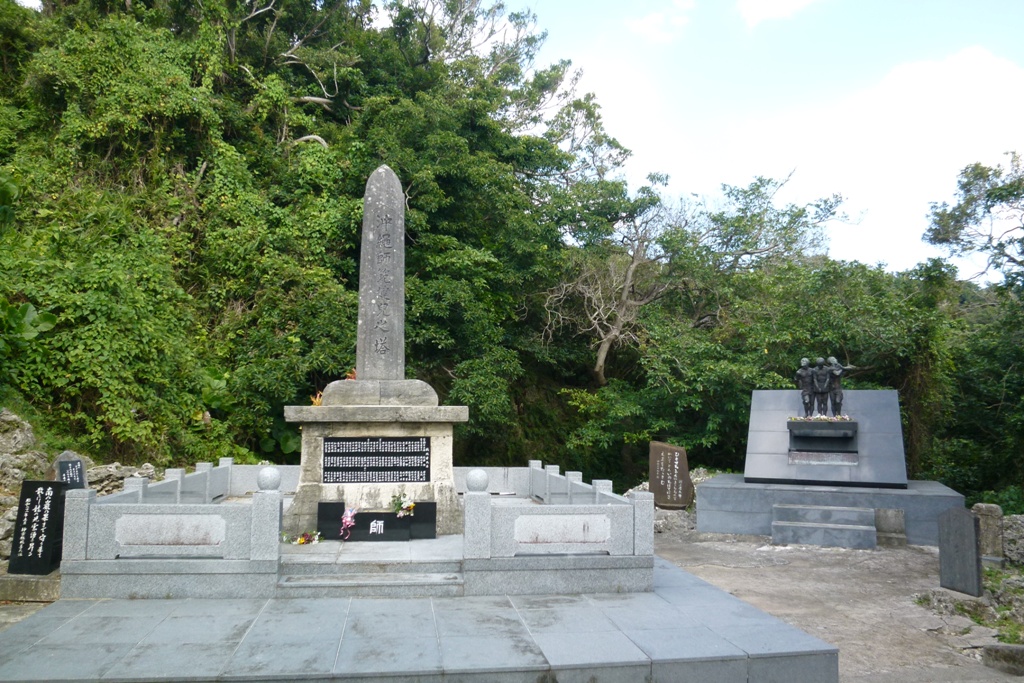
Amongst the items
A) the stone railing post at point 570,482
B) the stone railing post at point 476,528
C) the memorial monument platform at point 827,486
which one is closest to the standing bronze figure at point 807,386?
the memorial monument platform at point 827,486

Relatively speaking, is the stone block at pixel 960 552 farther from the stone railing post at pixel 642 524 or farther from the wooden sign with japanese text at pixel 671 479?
the wooden sign with japanese text at pixel 671 479

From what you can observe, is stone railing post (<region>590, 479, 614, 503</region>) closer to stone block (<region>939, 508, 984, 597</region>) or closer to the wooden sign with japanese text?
stone block (<region>939, 508, 984, 597</region>)

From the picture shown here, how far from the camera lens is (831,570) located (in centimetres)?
975

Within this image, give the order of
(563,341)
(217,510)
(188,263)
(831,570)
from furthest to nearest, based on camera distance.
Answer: (563,341) < (188,263) < (831,570) < (217,510)

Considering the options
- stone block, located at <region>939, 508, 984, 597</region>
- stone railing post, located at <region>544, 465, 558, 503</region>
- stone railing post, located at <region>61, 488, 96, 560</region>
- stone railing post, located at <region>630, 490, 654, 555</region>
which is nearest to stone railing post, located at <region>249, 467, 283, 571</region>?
stone railing post, located at <region>61, 488, 96, 560</region>

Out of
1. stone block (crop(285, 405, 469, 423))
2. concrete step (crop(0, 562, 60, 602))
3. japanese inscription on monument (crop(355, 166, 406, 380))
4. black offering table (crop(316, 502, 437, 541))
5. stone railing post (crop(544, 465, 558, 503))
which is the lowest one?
concrete step (crop(0, 562, 60, 602))

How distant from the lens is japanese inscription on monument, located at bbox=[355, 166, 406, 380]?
8.88 meters

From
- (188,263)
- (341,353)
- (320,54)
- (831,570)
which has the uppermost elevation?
(320,54)

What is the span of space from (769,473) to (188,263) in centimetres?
1256

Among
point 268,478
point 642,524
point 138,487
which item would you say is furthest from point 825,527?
point 138,487

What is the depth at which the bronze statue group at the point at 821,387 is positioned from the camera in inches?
507

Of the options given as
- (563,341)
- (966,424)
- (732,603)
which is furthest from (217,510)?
(966,424)

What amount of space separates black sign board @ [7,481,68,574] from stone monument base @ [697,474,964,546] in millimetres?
9104

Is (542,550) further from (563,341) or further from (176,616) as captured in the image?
(563,341)
